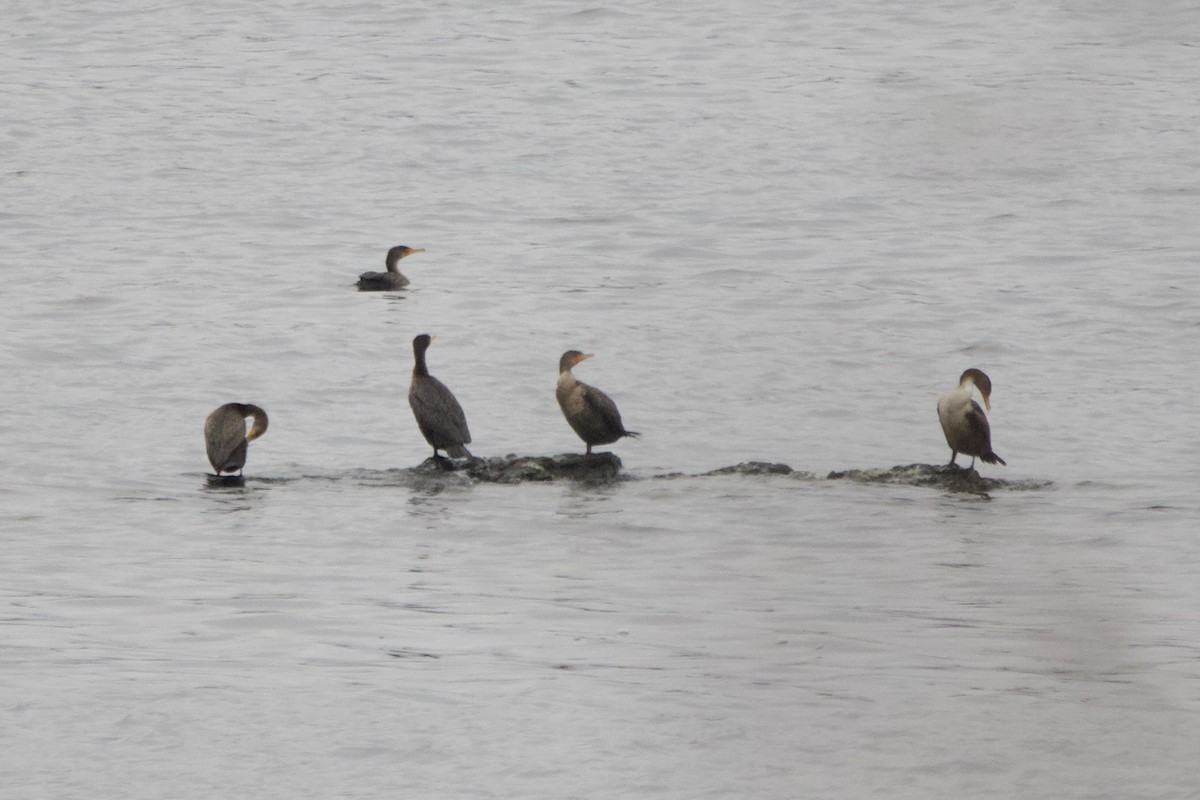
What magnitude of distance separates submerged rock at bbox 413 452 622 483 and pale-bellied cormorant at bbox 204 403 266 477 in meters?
1.25

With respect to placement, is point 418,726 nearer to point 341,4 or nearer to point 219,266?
point 219,266

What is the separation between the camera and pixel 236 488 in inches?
555

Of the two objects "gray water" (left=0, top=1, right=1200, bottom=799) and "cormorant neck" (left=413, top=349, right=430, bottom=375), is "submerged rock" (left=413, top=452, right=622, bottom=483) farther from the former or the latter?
"cormorant neck" (left=413, top=349, right=430, bottom=375)

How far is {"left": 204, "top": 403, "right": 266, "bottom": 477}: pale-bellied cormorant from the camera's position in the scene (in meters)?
14.2

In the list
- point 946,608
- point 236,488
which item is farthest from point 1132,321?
point 946,608

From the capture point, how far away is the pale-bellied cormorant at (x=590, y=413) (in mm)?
14383

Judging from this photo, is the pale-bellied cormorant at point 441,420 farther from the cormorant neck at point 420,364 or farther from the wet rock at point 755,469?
the wet rock at point 755,469

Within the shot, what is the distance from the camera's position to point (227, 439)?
1424 cm

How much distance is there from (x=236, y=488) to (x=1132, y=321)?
11.5m

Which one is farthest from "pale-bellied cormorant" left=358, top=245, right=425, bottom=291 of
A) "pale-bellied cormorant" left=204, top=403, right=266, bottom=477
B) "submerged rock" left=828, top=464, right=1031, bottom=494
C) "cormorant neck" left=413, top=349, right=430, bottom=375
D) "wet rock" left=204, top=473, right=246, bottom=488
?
"submerged rock" left=828, top=464, right=1031, bottom=494

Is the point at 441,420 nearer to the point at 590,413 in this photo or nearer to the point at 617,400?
the point at 590,413

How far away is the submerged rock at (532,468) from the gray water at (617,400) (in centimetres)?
24

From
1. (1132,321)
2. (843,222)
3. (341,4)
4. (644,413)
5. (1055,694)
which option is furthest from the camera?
(341,4)

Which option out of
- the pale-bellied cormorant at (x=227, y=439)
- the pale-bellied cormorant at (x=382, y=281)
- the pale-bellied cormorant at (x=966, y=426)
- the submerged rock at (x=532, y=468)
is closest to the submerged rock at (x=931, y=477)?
the pale-bellied cormorant at (x=966, y=426)
